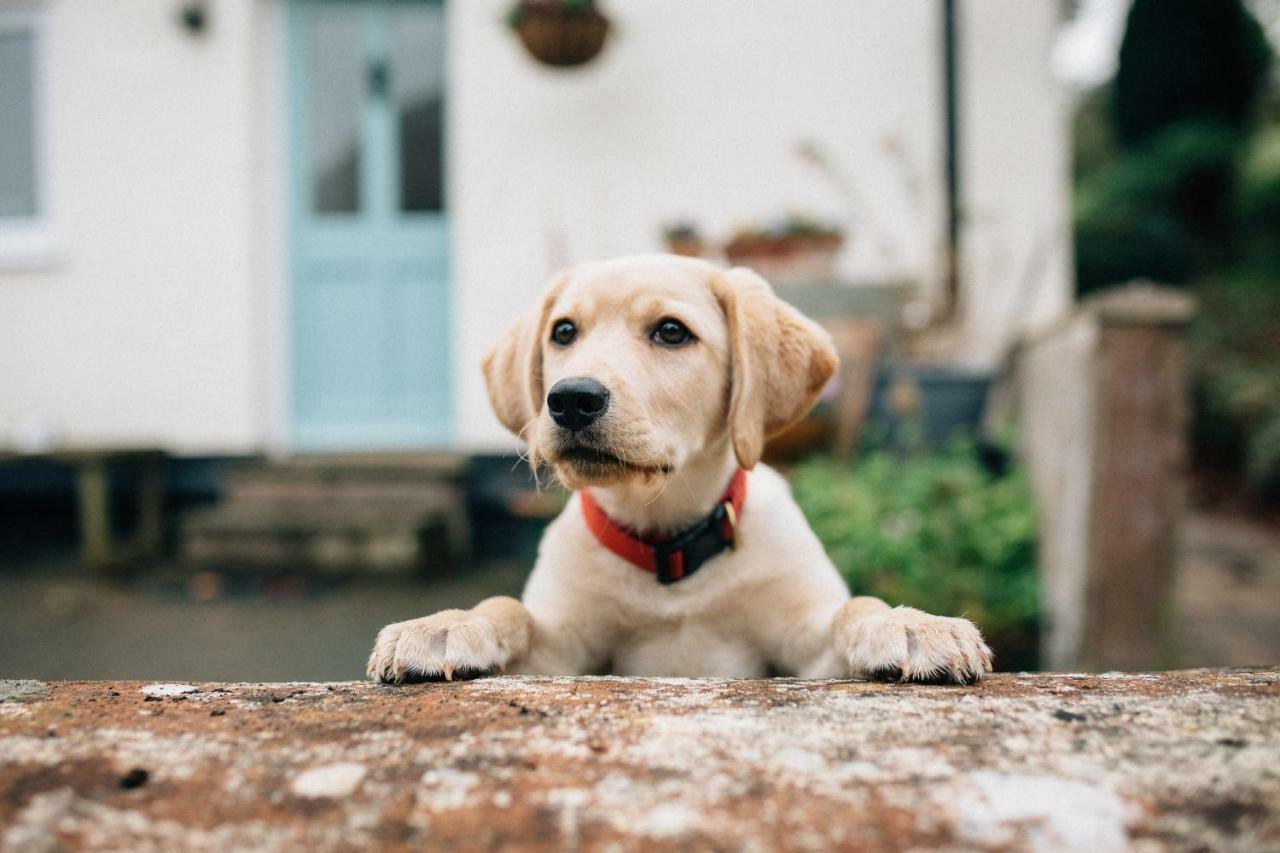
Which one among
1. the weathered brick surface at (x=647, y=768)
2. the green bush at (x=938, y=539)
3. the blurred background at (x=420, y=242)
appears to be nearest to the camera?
the weathered brick surface at (x=647, y=768)

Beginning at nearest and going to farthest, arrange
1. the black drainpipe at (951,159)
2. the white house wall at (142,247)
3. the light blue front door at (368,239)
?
1. the black drainpipe at (951,159)
2. the white house wall at (142,247)
3. the light blue front door at (368,239)

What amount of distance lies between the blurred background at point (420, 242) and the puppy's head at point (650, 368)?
3.01 m

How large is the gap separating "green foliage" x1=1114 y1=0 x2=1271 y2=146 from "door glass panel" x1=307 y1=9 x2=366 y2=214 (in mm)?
13065

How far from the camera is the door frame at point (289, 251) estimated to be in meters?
7.20

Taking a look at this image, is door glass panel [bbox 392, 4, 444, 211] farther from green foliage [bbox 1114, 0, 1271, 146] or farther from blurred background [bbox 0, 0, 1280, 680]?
green foliage [bbox 1114, 0, 1271, 146]

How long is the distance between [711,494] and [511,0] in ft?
18.2

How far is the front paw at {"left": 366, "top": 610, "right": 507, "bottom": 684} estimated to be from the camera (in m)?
1.58

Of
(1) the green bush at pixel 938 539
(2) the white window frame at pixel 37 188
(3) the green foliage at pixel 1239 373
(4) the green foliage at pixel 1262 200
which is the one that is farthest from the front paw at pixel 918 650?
(4) the green foliage at pixel 1262 200

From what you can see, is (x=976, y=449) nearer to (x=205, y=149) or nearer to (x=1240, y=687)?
(x=1240, y=687)

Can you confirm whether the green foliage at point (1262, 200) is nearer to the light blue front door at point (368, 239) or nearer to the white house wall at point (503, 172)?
the white house wall at point (503, 172)

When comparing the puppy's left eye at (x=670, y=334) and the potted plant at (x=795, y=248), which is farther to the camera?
the potted plant at (x=795, y=248)

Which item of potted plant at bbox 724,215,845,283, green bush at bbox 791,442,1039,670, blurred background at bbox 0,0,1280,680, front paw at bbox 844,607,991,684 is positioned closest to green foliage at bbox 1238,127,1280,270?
blurred background at bbox 0,0,1280,680

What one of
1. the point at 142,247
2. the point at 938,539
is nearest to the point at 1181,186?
the point at 938,539

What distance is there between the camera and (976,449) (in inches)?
226
